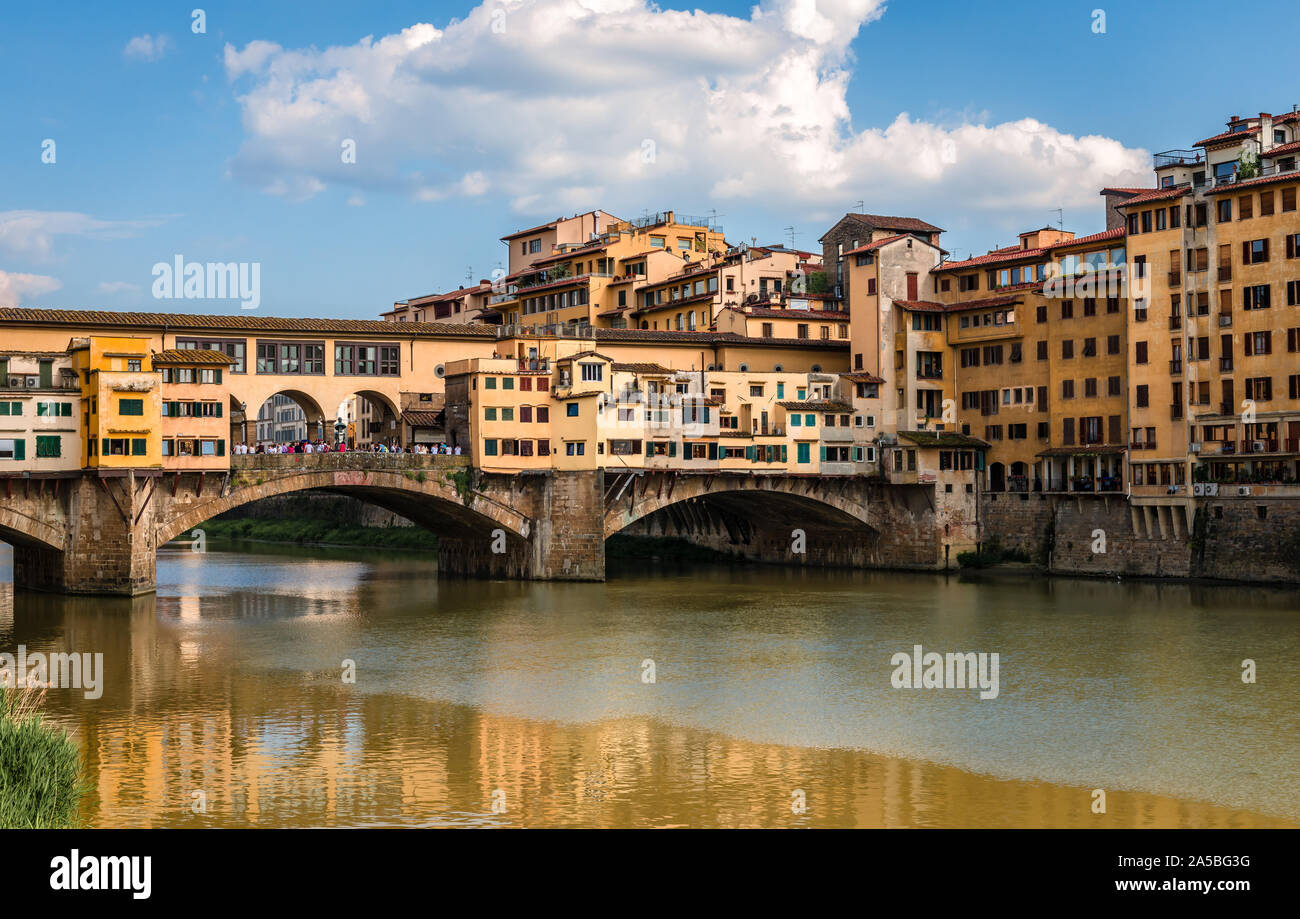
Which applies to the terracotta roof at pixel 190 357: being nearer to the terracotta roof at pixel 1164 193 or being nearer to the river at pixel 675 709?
the river at pixel 675 709

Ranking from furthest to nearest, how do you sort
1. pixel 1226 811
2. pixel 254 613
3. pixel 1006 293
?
1. pixel 1006 293
2. pixel 254 613
3. pixel 1226 811

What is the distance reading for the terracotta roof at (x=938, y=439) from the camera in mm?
68188

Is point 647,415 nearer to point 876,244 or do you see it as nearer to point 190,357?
point 876,244

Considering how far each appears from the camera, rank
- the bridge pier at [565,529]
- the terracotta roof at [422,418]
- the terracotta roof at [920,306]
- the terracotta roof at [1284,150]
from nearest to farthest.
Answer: the terracotta roof at [1284,150] < the bridge pier at [565,529] < the terracotta roof at [422,418] < the terracotta roof at [920,306]

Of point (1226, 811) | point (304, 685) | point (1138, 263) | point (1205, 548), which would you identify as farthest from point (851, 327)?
point (1226, 811)

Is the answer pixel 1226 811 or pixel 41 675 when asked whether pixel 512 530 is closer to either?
pixel 41 675

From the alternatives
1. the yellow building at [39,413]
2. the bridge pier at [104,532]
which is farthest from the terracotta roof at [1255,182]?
the yellow building at [39,413]

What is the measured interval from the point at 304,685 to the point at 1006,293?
43.4 m

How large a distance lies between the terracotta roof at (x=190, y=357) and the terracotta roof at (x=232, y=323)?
2430 mm

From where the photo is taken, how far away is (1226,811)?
2402cm

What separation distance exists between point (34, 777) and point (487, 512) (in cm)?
4194
